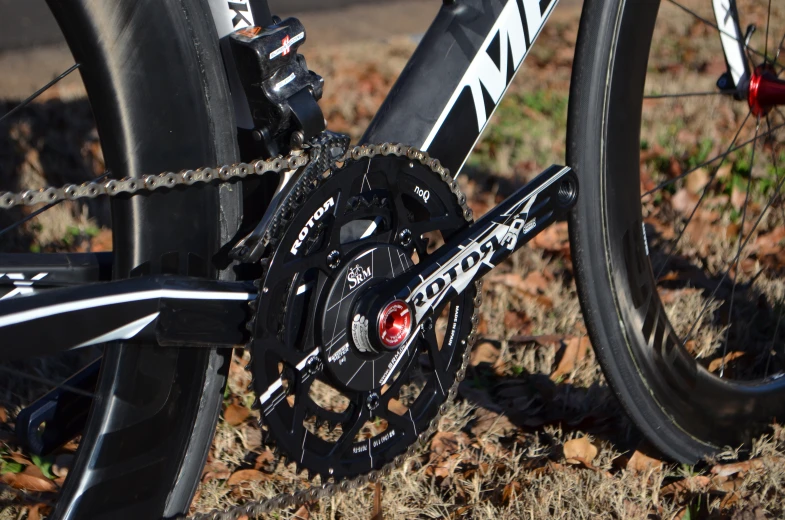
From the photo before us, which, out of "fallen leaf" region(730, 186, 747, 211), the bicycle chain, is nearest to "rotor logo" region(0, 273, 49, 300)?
the bicycle chain

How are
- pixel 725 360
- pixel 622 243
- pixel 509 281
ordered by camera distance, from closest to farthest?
1. pixel 622 243
2. pixel 725 360
3. pixel 509 281

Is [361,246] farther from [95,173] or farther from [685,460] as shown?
[95,173]

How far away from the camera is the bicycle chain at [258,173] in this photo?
1.37 m

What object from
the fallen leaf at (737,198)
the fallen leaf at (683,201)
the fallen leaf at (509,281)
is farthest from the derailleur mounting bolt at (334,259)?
the fallen leaf at (737,198)

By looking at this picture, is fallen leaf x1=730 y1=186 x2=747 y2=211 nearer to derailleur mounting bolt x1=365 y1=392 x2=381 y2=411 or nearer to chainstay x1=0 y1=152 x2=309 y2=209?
derailleur mounting bolt x1=365 y1=392 x2=381 y2=411

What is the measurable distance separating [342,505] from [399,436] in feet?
1.15

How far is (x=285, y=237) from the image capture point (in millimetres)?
1433

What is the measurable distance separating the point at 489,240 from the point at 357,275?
29cm

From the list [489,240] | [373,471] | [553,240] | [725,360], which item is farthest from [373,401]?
[553,240]

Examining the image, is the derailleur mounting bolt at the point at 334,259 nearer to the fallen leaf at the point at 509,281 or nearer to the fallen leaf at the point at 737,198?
the fallen leaf at the point at 509,281

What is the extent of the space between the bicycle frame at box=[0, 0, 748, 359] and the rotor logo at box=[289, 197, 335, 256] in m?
0.10

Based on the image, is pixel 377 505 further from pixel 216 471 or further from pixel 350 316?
pixel 350 316

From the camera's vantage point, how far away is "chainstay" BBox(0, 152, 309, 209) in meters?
1.33

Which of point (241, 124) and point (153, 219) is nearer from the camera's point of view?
point (153, 219)
